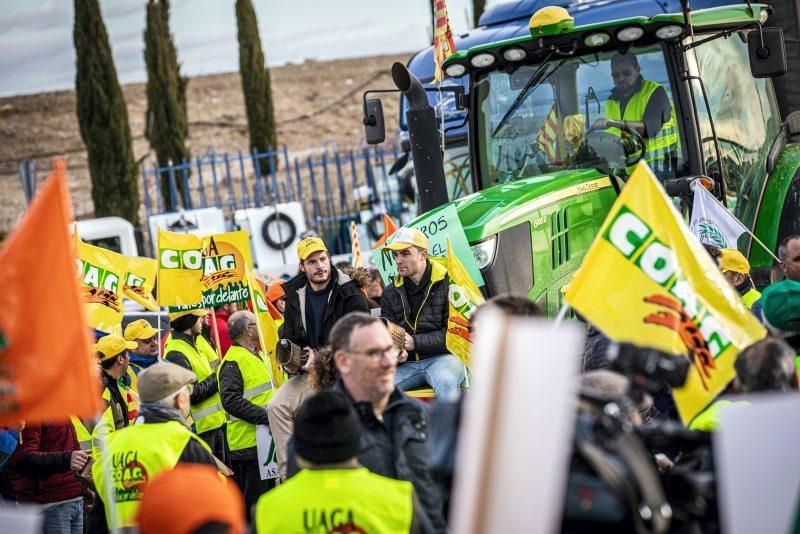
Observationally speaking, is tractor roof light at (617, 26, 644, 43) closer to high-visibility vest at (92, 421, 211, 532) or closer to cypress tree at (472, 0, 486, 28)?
high-visibility vest at (92, 421, 211, 532)

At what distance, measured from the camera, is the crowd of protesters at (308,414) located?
13.4 feet

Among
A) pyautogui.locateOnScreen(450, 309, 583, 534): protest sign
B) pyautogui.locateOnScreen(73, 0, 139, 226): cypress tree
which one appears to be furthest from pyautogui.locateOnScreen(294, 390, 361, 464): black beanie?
pyautogui.locateOnScreen(73, 0, 139, 226): cypress tree

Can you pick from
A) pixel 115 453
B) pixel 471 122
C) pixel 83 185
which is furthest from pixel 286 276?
pixel 83 185

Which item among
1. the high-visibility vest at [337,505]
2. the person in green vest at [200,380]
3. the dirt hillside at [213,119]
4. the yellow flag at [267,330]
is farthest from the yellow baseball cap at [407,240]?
the dirt hillside at [213,119]

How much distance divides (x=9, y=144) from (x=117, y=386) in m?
47.0

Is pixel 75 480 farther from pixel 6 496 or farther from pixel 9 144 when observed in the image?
pixel 9 144

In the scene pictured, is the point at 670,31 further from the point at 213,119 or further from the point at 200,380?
the point at 213,119

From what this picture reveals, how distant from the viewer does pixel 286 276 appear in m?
16.9

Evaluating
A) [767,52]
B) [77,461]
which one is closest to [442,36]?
[767,52]

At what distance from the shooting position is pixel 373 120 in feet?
34.2

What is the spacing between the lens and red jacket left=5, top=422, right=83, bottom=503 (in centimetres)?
763

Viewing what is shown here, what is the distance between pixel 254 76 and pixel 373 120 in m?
26.7

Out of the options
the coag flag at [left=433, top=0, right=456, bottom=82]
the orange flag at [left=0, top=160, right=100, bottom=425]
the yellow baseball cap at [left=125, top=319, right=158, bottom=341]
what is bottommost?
the yellow baseball cap at [left=125, top=319, right=158, bottom=341]

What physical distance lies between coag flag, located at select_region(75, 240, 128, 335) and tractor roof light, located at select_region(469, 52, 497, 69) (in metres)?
3.36
